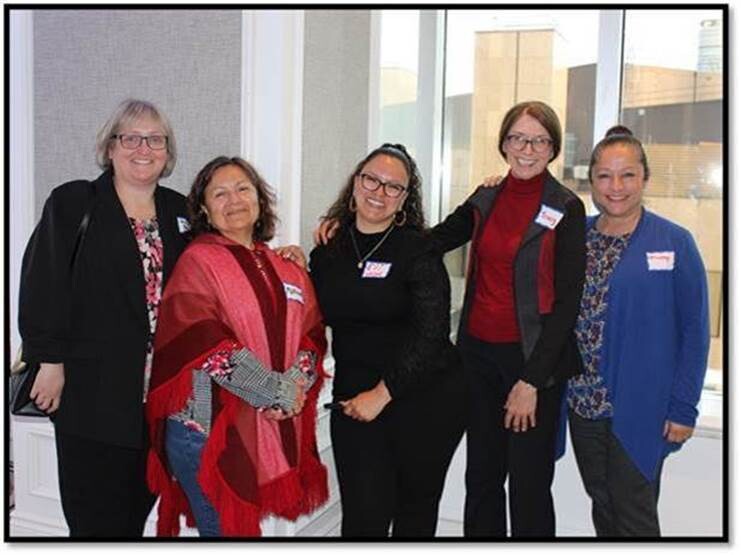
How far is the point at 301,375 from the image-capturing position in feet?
6.57

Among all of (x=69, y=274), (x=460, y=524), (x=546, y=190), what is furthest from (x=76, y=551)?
(x=546, y=190)

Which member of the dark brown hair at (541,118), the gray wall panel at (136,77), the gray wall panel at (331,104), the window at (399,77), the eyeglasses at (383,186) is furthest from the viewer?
the window at (399,77)

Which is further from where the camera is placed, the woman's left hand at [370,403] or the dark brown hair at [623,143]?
the dark brown hair at [623,143]

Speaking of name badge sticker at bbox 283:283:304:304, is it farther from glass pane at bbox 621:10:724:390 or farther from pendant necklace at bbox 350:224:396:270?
glass pane at bbox 621:10:724:390

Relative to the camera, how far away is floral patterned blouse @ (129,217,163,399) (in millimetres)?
1956

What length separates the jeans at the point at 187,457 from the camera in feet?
6.17

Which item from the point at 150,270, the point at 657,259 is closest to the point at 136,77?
the point at 150,270

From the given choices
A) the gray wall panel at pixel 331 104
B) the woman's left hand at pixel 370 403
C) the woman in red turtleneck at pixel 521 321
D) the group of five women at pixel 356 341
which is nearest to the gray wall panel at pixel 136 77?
the gray wall panel at pixel 331 104

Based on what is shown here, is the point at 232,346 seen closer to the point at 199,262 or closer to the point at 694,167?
the point at 199,262

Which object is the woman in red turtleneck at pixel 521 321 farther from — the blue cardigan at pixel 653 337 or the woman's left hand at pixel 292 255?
the woman's left hand at pixel 292 255

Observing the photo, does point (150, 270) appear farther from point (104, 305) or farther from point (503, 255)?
point (503, 255)

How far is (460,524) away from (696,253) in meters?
1.25

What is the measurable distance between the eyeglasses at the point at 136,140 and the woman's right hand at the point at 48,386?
0.60m

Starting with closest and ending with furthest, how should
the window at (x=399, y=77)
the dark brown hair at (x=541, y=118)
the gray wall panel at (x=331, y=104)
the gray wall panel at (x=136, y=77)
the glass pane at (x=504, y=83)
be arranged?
the dark brown hair at (x=541, y=118)
the gray wall panel at (x=136, y=77)
the gray wall panel at (x=331, y=104)
the glass pane at (x=504, y=83)
the window at (x=399, y=77)
